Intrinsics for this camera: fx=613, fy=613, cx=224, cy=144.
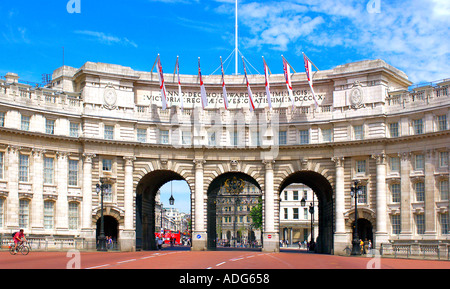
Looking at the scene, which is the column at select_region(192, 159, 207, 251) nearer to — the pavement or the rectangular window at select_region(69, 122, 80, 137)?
the rectangular window at select_region(69, 122, 80, 137)

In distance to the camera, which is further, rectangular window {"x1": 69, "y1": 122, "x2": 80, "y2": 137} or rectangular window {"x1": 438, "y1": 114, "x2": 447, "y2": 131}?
rectangular window {"x1": 69, "y1": 122, "x2": 80, "y2": 137}

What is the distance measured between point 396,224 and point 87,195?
30.2m

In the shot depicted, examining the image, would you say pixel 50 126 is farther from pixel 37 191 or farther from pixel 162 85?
pixel 162 85

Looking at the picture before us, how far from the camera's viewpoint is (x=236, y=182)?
67312 mm

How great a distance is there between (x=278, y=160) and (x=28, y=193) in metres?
25.4

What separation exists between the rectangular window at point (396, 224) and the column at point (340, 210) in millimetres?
4448

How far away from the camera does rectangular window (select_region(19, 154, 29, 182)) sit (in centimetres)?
5672

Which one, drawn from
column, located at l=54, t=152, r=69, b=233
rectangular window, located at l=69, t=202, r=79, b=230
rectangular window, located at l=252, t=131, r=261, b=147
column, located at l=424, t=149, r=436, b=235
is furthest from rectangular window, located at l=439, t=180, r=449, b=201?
column, located at l=54, t=152, r=69, b=233

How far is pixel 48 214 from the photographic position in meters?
58.4

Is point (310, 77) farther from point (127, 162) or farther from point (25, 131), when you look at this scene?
point (25, 131)

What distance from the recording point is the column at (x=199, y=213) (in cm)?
6284

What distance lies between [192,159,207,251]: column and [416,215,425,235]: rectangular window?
21.0 m

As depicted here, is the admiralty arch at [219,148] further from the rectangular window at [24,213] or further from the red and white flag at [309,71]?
the red and white flag at [309,71]
